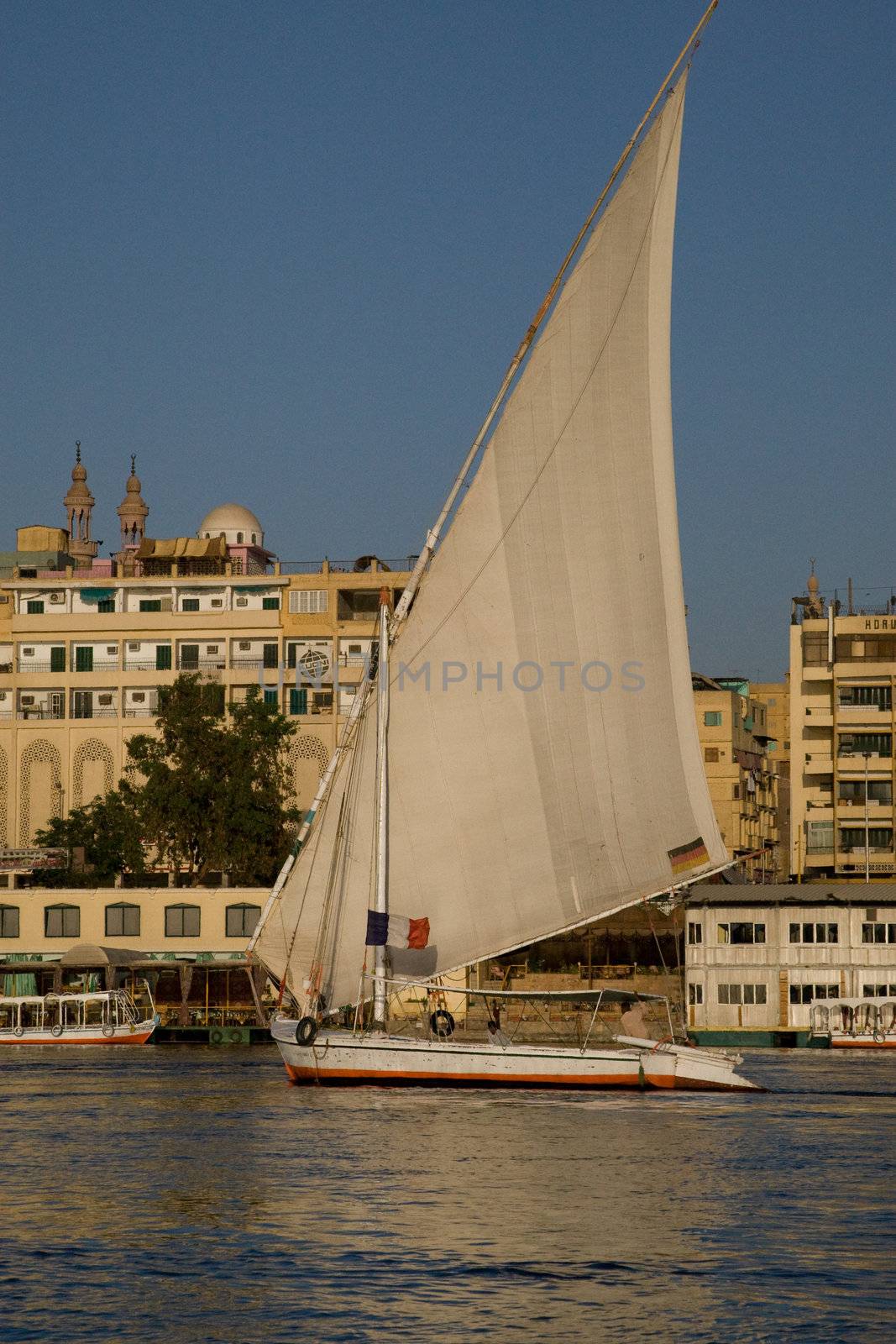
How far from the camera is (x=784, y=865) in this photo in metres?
157

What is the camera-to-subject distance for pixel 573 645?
52438mm

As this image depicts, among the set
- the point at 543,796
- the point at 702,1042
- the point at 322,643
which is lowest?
the point at 702,1042

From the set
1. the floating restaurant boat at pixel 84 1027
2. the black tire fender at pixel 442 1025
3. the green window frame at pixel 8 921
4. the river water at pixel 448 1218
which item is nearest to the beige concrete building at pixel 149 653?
the green window frame at pixel 8 921

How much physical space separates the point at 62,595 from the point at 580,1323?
119 meters

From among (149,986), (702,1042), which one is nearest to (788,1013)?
(702,1042)


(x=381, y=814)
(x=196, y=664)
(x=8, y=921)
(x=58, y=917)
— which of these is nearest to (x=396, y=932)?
(x=381, y=814)

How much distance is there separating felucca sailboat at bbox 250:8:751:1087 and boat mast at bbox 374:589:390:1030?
7 cm

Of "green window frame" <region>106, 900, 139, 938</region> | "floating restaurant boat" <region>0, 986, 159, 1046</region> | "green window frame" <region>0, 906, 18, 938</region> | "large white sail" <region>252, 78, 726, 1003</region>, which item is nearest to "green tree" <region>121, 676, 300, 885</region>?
"green window frame" <region>106, 900, 139, 938</region>

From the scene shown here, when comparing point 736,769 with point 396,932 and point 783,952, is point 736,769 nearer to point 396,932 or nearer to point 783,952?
point 783,952

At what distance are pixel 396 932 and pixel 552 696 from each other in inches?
285

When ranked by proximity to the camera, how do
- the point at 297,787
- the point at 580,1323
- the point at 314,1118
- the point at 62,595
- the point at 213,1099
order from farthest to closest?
the point at 62,595, the point at 297,787, the point at 213,1099, the point at 314,1118, the point at 580,1323

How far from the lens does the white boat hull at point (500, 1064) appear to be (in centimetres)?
5391

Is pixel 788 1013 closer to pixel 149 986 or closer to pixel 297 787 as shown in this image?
pixel 149 986

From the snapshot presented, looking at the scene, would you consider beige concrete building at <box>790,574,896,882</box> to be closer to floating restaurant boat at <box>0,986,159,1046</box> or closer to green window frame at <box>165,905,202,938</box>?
green window frame at <box>165,905,202,938</box>
